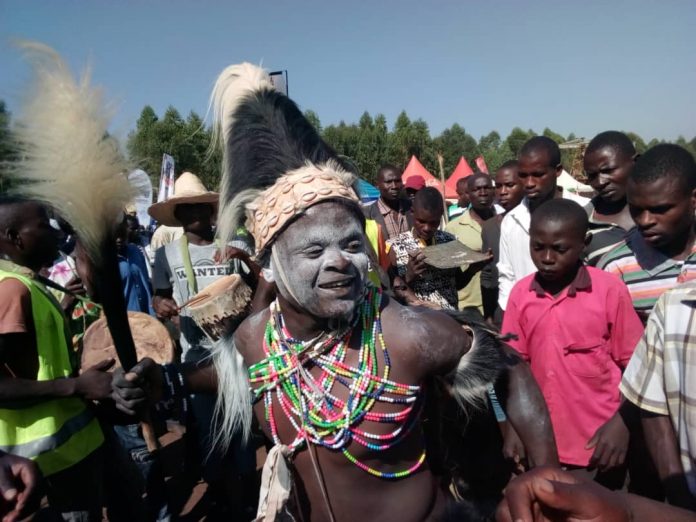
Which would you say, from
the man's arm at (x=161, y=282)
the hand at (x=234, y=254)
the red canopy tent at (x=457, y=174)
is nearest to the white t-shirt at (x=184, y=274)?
the man's arm at (x=161, y=282)

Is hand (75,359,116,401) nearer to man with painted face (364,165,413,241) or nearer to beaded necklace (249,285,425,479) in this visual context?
beaded necklace (249,285,425,479)

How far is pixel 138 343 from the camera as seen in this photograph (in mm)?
2490

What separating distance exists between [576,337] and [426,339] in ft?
4.10

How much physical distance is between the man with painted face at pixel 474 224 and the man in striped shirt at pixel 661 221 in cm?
189

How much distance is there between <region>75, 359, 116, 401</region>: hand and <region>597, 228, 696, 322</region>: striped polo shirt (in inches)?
104

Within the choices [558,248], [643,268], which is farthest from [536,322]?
[643,268]

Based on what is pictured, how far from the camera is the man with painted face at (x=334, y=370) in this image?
1.63 metres

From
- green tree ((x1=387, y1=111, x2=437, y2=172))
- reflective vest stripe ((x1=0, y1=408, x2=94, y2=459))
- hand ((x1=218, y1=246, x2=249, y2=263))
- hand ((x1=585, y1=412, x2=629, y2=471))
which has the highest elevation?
green tree ((x1=387, y1=111, x2=437, y2=172))

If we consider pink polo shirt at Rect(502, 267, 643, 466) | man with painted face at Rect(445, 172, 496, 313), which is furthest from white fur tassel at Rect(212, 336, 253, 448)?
man with painted face at Rect(445, 172, 496, 313)

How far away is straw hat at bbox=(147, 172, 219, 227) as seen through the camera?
12.2 ft

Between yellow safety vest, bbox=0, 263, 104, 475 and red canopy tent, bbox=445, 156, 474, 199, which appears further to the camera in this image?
red canopy tent, bbox=445, 156, 474, 199

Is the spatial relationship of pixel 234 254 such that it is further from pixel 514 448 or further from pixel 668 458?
pixel 668 458

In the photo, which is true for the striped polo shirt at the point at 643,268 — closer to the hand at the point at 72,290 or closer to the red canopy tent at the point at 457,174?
the hand at the point at 72,290

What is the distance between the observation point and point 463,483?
Result: 3488mm
